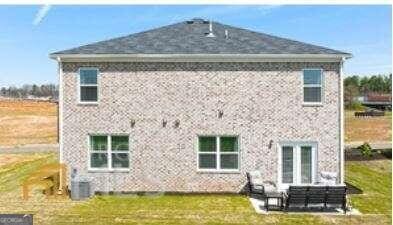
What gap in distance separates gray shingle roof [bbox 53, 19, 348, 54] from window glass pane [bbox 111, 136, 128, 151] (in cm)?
352

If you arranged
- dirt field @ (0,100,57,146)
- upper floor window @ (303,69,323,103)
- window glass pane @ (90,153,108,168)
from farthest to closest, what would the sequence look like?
dirt field @ (0,100,57,146)
window glass pane @ (90,153,108,168)
upper floor window @ (303,69,323,103)

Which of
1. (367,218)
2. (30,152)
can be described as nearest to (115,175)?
(367,218)

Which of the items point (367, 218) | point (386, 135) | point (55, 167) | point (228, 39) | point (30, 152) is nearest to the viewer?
point (367, 218)

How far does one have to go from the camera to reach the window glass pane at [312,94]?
21562mm

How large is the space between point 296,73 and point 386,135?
31210mm

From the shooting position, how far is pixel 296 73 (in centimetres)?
2139

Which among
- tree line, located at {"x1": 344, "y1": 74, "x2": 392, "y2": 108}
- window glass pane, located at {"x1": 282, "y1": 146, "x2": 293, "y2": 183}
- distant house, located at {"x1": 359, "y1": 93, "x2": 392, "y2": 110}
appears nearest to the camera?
window glass pane, located at {"x1": 282, "y1": 146, "x2": 293, "y2": 183}

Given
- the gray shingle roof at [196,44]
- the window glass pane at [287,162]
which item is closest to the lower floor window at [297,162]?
the window glass pane at [287,162]

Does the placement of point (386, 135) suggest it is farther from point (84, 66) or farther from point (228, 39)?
point (84, 66)

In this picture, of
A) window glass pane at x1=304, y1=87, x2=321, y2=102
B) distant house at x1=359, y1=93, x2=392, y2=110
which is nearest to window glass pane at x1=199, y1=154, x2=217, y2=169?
window glass pane at x1=304, y1=87, x2=321, y2=102

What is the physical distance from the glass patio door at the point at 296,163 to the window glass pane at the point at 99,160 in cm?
719

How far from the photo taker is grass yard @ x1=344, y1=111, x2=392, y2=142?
155 ft

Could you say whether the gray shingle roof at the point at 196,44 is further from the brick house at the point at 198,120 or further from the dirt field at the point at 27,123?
the dirt field at the point at 27,123

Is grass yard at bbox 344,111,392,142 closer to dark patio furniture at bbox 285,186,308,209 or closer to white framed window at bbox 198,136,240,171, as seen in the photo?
white framed window at bbox 198,136,240,171
